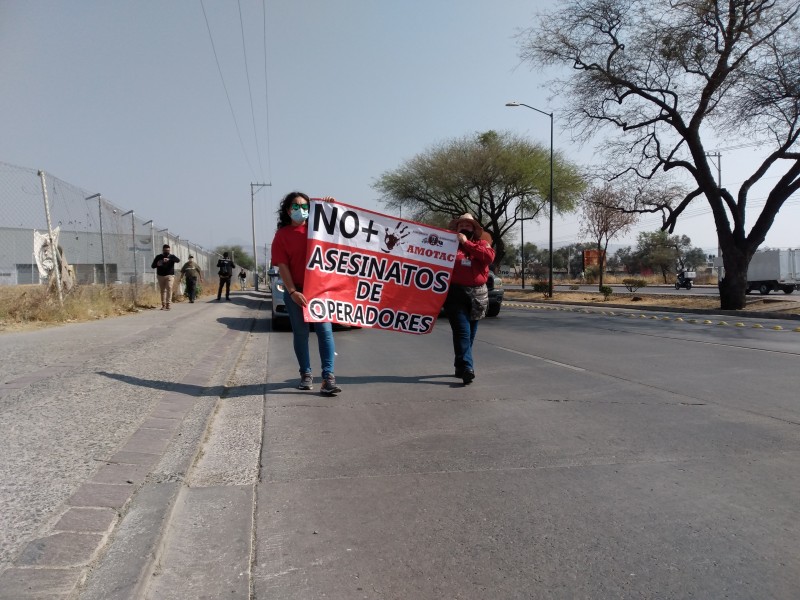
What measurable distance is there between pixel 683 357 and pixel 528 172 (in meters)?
32.0

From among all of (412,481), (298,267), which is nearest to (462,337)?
(298,267)

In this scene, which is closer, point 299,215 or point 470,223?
point 299,215

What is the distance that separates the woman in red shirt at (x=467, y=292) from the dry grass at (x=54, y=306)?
759 cm

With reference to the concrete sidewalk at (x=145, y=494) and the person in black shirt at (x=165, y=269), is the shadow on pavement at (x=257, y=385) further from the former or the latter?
the person in black shirt at (x=165, y=269)

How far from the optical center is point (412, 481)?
396cm

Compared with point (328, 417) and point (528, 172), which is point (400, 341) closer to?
point (328, 417)

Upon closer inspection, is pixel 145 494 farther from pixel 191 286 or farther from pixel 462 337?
pixel 191 286

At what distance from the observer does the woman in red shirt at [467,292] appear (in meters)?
6.96

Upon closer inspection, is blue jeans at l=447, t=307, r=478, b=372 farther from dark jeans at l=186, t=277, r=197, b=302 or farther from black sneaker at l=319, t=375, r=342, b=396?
dark jeans at l=186, t=277, r=197, b=302

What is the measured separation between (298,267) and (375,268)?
3.11 feet

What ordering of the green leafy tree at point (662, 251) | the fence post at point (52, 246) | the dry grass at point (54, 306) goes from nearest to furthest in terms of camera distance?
the dry grass at point (54, 306)
the fence post at point (52, 246)
the green leafy tree at point (662, 251)

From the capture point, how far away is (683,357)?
9.32 m

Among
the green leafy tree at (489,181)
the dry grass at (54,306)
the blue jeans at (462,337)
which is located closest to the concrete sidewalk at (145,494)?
the blue jeans at (462,337)

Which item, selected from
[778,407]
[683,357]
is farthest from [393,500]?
[683,357]
